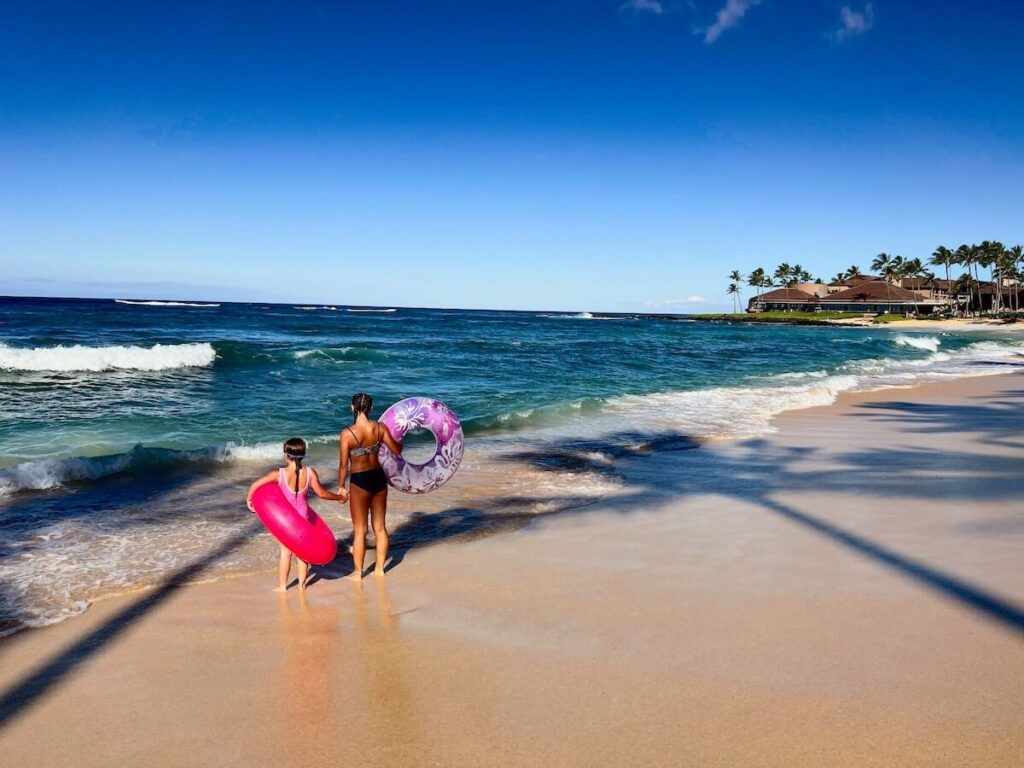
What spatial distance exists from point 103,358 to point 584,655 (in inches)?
1079

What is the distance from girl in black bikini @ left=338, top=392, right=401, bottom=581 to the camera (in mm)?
6027

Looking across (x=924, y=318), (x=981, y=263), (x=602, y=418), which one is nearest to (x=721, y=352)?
(x=602, y=418)

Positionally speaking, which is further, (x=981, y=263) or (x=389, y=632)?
(x=981, y=263)

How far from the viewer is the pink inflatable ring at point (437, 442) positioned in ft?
20.9

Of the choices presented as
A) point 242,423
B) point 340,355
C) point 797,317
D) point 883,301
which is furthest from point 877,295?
point 242,423

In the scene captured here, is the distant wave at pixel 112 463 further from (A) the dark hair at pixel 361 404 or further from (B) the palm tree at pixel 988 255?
(B) the palm tree at pixel 988 255

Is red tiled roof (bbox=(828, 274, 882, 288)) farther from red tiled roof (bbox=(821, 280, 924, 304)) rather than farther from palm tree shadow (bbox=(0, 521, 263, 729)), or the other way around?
palm tree shadow (bbox=(0, 521, 263, 729))

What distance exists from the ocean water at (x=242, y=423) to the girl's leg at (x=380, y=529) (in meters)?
1.27

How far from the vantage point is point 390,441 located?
621 centimetres

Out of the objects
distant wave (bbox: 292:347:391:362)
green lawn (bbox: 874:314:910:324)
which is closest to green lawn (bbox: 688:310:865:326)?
green lawn (bbox: 874:314:910:324)

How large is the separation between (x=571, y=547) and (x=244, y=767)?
13.1ft

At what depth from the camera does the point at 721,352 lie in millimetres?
42281

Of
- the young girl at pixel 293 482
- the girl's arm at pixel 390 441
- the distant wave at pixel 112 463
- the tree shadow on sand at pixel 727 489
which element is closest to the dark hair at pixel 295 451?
the young girl at pixel 293 482

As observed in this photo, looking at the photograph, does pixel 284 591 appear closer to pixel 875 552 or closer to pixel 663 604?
pixel 663 604
